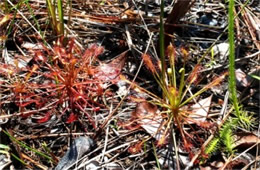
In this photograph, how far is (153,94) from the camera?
5.38ft

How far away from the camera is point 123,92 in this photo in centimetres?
171

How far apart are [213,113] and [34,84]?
2.53 ft

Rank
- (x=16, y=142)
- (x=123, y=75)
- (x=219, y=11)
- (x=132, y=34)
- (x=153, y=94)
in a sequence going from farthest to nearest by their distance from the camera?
(x=219, y=11) → (x=132, y=34) → (x=123, y=75) → (x=153, y=94) → (x=16, y=142)

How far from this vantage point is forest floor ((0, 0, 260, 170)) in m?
1.52

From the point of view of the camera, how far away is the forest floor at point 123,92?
152 centimetres

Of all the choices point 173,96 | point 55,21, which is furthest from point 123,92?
point 55,21

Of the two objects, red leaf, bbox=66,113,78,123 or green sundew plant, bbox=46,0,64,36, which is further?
green sundew plant, bbox=46,0,64,36

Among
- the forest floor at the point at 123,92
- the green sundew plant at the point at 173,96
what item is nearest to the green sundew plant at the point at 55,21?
the forest floor at the point at 123,92

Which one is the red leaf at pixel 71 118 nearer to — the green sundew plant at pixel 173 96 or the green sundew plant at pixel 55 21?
the green sundew plant at pixel 173 96

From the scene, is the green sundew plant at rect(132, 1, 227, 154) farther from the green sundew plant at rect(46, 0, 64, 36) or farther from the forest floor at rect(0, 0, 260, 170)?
the green sundew plant at rect(46, 0, 64, 36)

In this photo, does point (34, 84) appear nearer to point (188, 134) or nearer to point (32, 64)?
point (32, 64)

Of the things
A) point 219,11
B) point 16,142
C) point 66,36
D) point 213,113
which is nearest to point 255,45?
point 219,11

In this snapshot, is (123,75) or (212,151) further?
(123,75)

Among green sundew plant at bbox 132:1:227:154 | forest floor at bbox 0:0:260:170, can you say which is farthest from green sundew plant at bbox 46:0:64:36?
green sundew plant at bbox 132:1:227:154
